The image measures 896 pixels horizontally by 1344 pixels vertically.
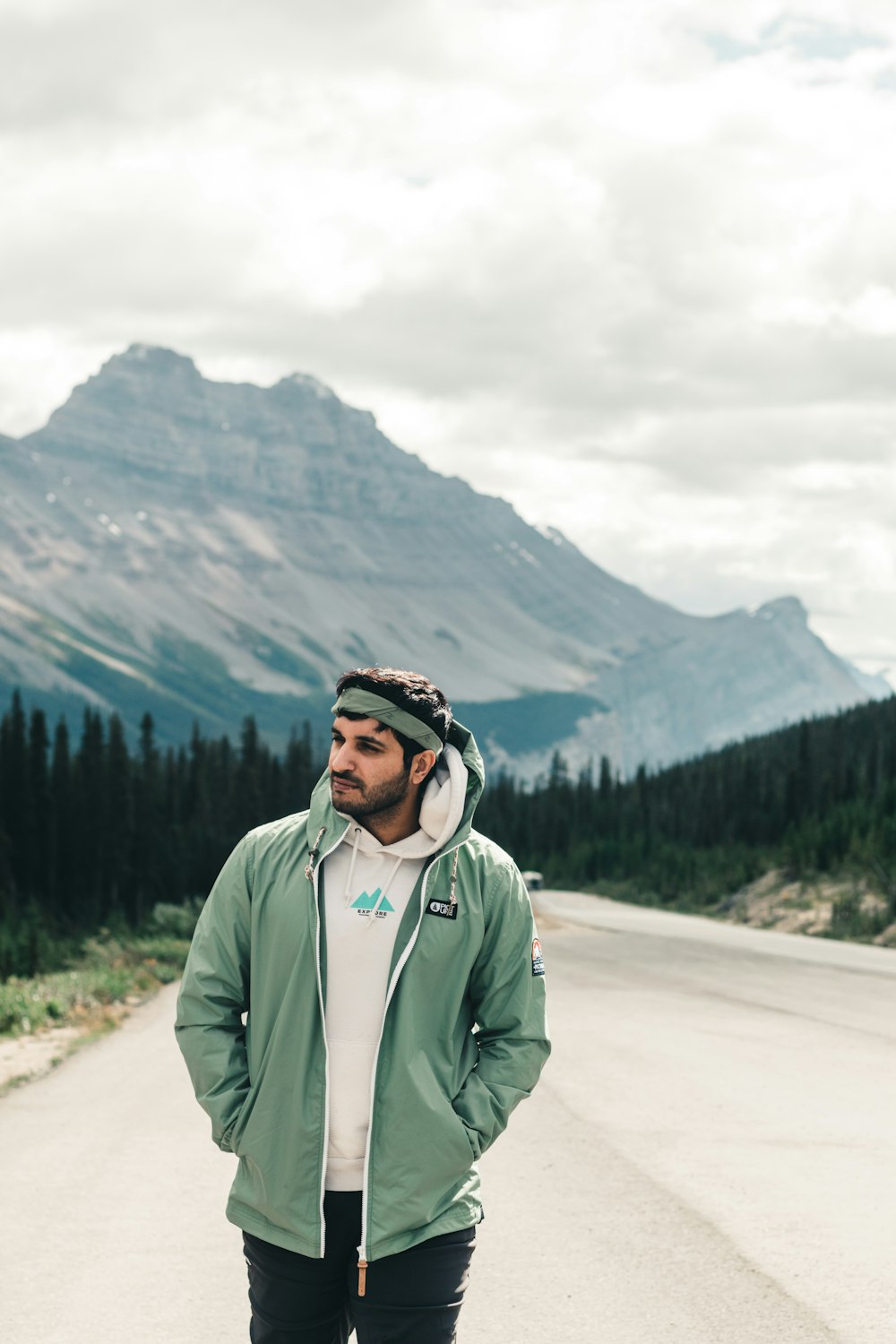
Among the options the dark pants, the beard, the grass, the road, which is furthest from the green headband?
the grass

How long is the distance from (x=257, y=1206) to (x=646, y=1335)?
252 centimetres

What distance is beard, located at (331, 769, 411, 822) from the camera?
160 inches

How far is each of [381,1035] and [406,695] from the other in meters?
0.91

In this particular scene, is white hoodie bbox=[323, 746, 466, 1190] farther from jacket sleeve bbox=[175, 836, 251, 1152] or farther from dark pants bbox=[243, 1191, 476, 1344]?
jacket sleeve bbox=[175, 836, 251, 1152]

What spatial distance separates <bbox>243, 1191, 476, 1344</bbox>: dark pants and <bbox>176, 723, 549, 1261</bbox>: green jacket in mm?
68

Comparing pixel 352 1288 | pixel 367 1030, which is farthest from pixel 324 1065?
pixel 352 1288

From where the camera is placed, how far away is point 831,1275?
21.8 feet

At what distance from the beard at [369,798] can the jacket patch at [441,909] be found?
29cm

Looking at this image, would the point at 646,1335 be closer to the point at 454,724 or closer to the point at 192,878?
the point at 454,724

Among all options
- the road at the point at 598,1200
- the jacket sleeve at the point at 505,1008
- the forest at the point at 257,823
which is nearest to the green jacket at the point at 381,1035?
the jacket sleeve at the point at 505,1008

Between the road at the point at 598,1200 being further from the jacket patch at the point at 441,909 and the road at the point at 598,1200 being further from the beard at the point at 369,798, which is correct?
the beard at the point at 369,798

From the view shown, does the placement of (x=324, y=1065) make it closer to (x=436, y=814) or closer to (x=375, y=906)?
(x=375, y=906)

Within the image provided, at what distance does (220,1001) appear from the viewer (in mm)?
4113

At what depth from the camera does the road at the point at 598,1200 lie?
616cm
